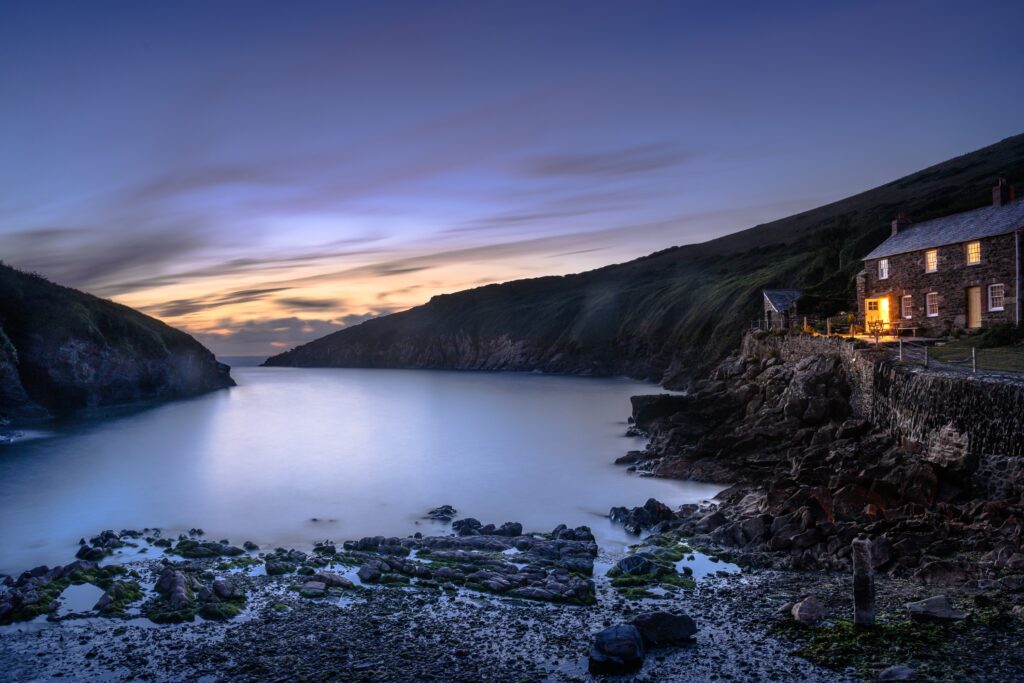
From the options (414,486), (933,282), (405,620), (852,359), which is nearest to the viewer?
(405,620)

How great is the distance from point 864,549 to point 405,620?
28.3 feet

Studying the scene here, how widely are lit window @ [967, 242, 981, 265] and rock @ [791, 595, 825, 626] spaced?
88.7 ft

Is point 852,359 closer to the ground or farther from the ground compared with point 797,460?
farther from the ground

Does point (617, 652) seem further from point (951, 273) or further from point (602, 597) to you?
point (951, 273)

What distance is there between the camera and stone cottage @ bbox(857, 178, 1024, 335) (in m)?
31.1

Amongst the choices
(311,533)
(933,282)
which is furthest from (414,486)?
(933,282)

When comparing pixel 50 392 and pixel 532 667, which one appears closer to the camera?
pixel 532 667

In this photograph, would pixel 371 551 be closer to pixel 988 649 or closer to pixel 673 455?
pixel 988 649

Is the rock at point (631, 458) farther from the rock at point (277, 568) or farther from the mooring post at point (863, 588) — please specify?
the mooring post at point (863, 588)

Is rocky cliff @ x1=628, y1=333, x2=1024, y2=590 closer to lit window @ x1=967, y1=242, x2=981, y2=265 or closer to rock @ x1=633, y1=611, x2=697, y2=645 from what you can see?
rock @ x1=633, y1=611, x2=697, y2=645

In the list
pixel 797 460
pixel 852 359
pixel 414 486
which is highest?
pixel 852 359

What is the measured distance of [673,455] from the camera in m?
30.2

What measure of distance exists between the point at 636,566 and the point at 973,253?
27.2 m

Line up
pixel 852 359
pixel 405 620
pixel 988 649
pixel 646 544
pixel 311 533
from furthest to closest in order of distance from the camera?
pixel 852 359, pixel 311 533, pixel 646 544, pixel 405 620, pixel 988 649
